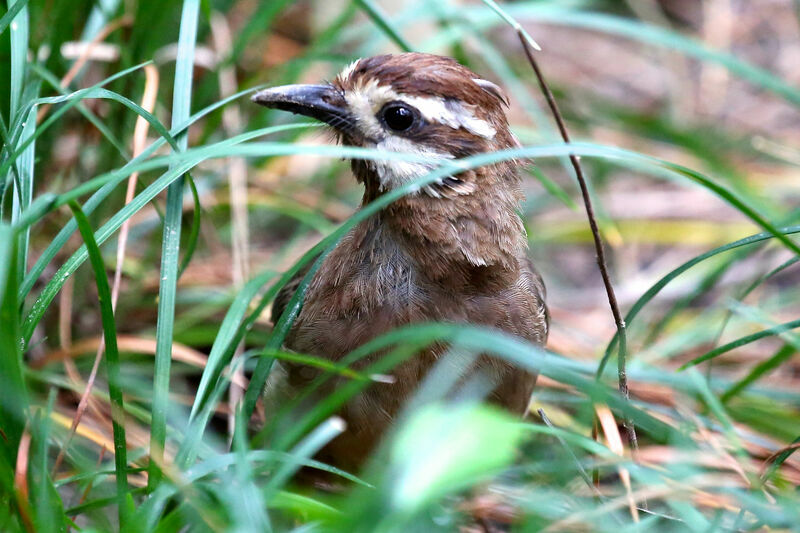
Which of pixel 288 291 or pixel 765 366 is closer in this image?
pixel 765 366

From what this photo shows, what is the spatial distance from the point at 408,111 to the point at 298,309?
763mm

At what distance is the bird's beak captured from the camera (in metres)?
3.33

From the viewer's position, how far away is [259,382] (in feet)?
9.39

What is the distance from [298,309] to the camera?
9.83ft

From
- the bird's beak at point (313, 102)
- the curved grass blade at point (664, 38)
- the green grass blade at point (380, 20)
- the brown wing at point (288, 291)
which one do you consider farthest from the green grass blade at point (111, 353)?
the curved grass blade at point (664, 38)

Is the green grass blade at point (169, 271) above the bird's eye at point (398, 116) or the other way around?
the other way around

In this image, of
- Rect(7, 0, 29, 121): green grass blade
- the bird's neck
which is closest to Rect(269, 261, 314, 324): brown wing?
the bird's neck

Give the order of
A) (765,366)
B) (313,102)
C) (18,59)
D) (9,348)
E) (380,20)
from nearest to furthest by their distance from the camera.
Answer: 1. (9,348)
2. (18,59)
3. (313,102)
4. (765,366)
5. (380,20)

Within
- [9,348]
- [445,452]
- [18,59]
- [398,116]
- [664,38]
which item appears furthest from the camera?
[664,38]

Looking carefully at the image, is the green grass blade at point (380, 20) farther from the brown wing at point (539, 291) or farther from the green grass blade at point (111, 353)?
the green grass blade at point (111, 353)

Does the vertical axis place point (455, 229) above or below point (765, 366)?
below

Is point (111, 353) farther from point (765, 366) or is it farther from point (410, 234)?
point (765, 366)

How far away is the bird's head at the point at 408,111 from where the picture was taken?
3.20 metres

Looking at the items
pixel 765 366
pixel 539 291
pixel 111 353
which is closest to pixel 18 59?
pixel 111 353
